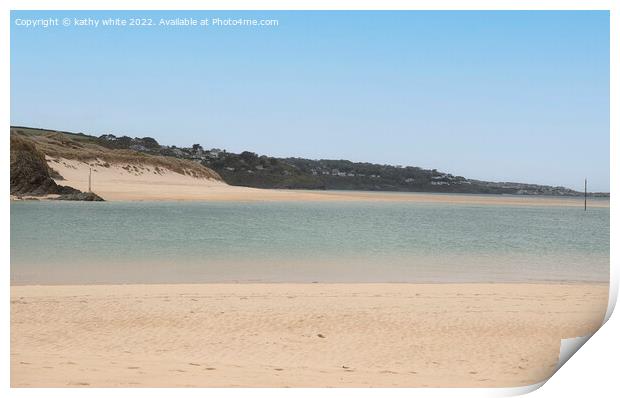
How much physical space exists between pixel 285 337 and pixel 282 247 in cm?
660

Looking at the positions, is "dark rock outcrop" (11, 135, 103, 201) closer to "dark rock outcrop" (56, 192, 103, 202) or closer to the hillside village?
"dark rock outcrop" (56, 192, 103, 202)

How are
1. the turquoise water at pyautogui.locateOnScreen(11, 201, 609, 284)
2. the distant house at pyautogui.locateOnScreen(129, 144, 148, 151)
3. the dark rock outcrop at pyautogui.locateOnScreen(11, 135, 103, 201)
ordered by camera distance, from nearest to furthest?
1. the distant house at pyautogui.locateOnScreen(129, 144, 148, 151)
2. the turquoise water at pyautogui.locateOnScreen(11, 201, 609, 284)
3. the dark rock outcrop at pyautogui.locateOnScreen(11, 135, 103, 201)

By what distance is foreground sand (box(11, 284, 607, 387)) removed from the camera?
4.17 meters

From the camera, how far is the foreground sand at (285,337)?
4.17m

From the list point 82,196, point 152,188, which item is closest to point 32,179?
point 82,196

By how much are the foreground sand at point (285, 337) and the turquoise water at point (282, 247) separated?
1795 millimetres

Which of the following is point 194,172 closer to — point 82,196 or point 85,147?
point 85,147

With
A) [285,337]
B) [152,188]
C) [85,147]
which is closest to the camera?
[285,337]

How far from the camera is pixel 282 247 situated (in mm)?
11312

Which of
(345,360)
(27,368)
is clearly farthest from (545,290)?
(27,368)

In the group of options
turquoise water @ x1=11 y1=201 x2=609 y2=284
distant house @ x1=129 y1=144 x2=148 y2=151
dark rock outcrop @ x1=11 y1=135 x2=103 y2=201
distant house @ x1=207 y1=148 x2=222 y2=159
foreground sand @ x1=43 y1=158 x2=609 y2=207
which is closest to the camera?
distant house @ x1=129 y1=144 x2=148 y2=151

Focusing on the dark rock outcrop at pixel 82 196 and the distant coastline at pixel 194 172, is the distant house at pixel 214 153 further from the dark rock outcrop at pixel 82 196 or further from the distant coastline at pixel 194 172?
the dark rock outcrop at pixel 82 196

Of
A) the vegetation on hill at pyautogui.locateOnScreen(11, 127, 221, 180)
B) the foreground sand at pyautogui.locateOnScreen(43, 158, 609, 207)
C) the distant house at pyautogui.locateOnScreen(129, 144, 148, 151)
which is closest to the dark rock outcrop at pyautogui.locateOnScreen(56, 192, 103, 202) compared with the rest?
the foreground sand at pyautogui.locateOnScreen(43, 158, 609, 207)

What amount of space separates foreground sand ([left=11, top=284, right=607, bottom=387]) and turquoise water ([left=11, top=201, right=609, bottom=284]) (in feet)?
5.89
